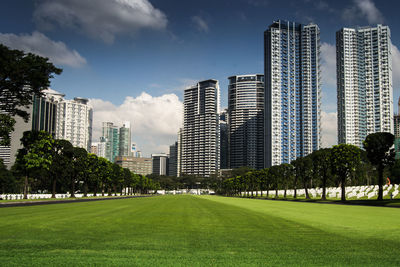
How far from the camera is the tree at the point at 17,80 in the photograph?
38000 mm

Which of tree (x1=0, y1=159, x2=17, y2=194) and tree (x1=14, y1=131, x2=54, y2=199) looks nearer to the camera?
tree (x1=14, y1=131, x2=54, y2=199)

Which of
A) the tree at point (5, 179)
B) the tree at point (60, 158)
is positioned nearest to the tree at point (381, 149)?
the tree at point (60, 158)

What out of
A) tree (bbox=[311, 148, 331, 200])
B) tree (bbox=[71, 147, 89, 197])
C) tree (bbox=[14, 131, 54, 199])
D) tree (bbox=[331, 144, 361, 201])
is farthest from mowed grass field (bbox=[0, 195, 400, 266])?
tree (bbox=[71, 147, 89, 197])

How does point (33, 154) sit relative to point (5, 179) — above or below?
above

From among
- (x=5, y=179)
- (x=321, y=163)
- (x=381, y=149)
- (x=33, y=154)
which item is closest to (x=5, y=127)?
(x=33, y=154)

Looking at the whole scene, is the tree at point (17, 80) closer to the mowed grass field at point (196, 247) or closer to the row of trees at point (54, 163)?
the row of trees at point (54, 163)

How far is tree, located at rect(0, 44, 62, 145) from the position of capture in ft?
125

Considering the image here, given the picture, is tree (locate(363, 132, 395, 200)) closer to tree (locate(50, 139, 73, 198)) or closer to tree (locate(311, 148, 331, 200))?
tree (locate(311, 148, 331, 200))

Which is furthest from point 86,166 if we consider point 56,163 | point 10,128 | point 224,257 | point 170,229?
point 224,257

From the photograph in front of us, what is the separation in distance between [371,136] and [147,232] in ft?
162

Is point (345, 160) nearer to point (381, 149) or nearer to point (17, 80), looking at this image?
point (381, 149)

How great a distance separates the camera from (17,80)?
38.8 m

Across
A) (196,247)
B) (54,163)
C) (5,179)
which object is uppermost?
(54,163)

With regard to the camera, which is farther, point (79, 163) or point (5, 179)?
point (5, 179)
